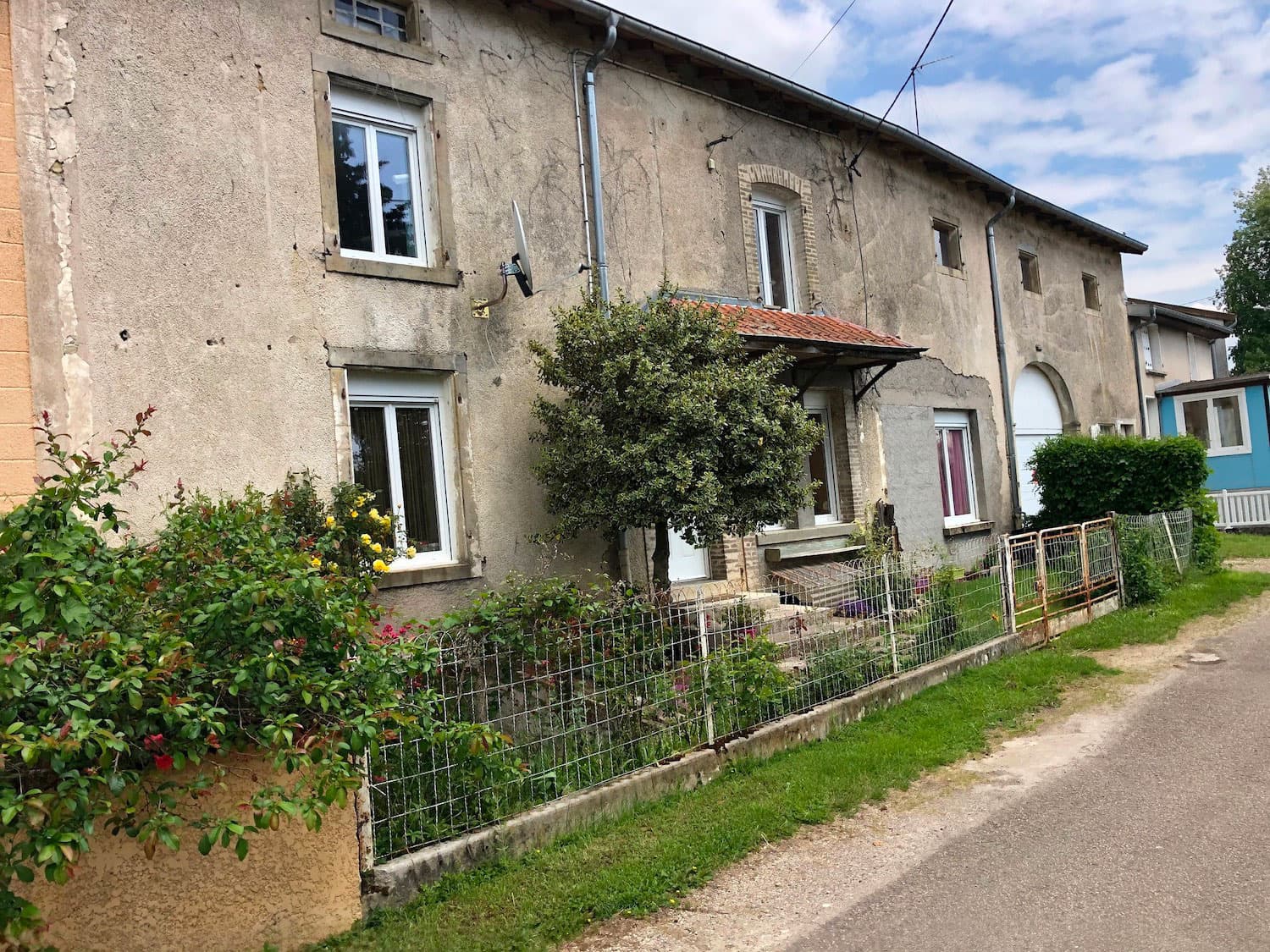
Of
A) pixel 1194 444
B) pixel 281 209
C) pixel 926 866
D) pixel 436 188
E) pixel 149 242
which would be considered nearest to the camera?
pixel 926 866

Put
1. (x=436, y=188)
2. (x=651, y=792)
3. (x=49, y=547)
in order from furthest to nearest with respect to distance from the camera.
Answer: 1. (x=436, y=188)
2. (x=651, y=792)
3. (x=49, y=547)

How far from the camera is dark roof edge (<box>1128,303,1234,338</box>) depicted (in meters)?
22.3

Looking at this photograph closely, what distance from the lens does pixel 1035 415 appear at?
17062mm

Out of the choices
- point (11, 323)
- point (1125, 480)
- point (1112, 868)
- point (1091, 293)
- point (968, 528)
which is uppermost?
point (1091, 293)

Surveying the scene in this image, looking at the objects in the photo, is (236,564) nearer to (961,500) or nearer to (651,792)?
(651,792)

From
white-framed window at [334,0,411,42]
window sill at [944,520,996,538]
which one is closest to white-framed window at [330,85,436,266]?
white-framed window at [334,0,411,42]

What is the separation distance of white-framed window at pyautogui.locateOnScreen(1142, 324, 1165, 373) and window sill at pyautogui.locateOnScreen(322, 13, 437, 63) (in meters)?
20.8

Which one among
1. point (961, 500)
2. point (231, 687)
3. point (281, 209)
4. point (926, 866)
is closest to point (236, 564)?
point (231, 687)

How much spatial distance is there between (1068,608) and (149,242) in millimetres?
9331

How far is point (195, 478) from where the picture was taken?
6.65 metres

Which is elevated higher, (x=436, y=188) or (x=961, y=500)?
(x=436, y=188)

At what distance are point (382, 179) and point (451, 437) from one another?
91.3 inches

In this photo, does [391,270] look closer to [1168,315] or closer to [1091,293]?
[1091,293]

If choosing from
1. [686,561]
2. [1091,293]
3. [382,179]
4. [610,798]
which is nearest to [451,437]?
[382,179]
